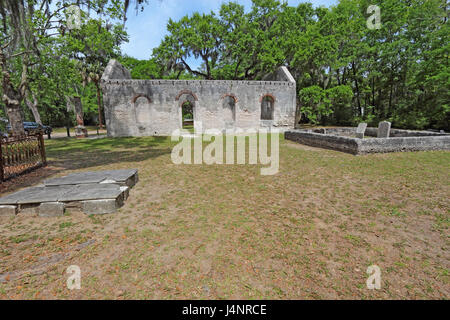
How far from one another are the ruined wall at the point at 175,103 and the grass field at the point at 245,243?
12698 millimetres

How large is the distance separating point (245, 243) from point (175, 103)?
16.2 meters

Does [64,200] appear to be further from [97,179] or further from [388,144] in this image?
[388,144]

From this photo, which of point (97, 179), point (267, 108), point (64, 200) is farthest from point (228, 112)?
point (64, 200)

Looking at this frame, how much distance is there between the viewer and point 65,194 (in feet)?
14.3

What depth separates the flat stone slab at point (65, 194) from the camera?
13.6ft

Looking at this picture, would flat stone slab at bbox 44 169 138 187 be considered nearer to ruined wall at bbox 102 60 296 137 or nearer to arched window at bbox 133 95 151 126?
ruined wall at bbox 102 60 296 137

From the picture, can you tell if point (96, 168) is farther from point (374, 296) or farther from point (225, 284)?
point (374, 296)

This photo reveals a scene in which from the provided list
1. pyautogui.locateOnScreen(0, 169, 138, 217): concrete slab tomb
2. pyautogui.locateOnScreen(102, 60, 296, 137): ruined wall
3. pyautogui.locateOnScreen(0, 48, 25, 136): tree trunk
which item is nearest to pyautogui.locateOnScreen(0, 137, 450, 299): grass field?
pyautogui.locateOnScreen(0, 169, 138, 217): concrete slab tomb

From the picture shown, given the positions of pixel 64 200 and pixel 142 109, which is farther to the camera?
pixel 142 109

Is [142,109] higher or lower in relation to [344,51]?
lower

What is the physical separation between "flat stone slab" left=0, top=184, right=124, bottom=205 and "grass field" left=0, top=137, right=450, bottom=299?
33 centimetres

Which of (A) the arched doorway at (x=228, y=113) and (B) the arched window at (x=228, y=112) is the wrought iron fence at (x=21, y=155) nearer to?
(A) the arched doorway at (x=228, y=113)

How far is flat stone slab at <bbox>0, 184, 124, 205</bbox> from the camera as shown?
13.6ft
